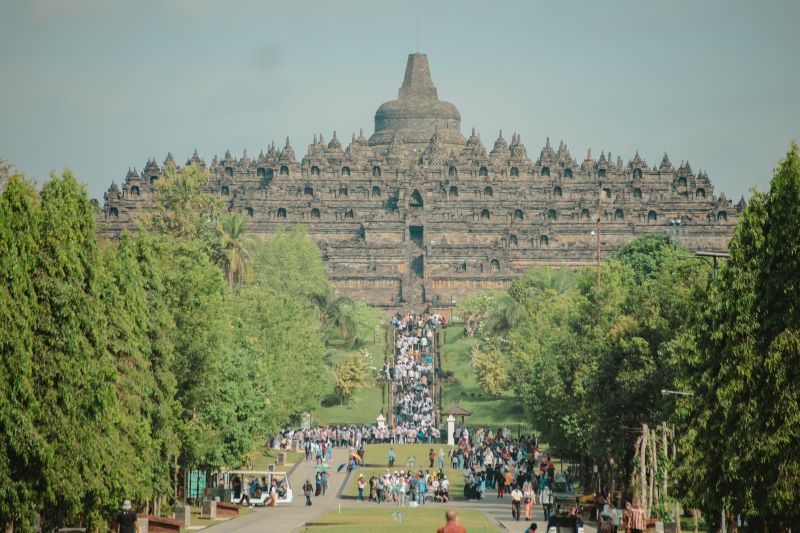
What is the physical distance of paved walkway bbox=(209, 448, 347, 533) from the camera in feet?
188

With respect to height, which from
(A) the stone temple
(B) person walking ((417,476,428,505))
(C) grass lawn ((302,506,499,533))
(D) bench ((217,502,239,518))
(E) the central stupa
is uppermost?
(E) the central stupa

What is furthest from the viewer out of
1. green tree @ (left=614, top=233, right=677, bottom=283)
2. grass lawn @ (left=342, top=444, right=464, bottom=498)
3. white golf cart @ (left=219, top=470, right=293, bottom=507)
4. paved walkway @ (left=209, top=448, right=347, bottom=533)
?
green tree @ (left=614, top=233, right=677, bottom=283)

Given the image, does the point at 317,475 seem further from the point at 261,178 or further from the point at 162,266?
the point at 261,178

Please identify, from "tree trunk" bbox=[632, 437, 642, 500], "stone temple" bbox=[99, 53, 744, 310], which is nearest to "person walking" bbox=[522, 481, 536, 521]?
"tree trunk" bbox=[632, 437, 642, 500]

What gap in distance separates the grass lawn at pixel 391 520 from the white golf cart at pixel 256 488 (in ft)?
16.0

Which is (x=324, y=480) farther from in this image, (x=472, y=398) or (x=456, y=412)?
(x=472, y=398)

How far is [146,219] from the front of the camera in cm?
10656

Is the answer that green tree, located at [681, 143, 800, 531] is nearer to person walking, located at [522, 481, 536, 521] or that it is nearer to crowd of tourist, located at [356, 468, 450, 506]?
person walking, located at [522, 481, 536, 521]

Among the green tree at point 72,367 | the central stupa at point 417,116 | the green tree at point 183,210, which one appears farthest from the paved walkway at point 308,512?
the central stupa at point 417,116

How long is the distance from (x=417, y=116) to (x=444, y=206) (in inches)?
850

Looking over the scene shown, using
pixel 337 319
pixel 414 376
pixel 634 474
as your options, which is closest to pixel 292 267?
pixel 337 319

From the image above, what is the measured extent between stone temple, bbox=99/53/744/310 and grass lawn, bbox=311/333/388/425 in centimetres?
3553

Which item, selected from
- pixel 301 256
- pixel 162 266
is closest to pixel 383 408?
pixel 301 256

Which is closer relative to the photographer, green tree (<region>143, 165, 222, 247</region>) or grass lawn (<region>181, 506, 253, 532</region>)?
grass lawn (<region>181, 506, 253, 532</region>)
